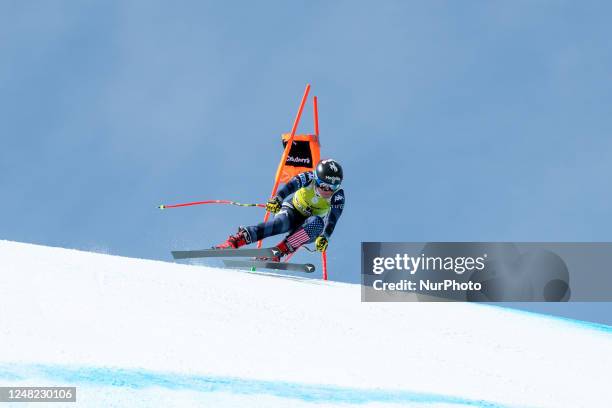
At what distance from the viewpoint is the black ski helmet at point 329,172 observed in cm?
830

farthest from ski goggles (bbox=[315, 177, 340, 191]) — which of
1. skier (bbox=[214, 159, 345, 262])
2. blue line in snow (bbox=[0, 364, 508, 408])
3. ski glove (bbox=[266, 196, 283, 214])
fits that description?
blue line in snow (bbox=[0, 364, 508, 408])

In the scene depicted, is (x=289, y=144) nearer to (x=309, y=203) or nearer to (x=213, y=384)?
(x=309, y=203)

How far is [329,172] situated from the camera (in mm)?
8305

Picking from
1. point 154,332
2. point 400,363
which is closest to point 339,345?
point 400,363

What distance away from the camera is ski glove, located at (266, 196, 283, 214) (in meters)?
8.67

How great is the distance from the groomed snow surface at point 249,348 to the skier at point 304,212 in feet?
6.69

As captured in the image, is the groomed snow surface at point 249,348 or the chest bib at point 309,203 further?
the chest bib at point 309,203

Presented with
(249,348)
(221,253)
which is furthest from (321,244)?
(249,348)

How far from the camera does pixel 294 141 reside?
964 centimetres

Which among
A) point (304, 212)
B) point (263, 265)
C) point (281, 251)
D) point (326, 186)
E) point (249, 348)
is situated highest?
point (326, 186)

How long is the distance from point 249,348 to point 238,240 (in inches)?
180

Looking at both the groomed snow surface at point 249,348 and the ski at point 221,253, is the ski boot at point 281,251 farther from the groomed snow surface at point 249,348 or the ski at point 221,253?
the groomed snow surface at point 249,348

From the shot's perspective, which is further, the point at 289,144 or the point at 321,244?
the point at 289,144

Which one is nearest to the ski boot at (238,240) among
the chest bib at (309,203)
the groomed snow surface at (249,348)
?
the chest bib at (309,203)
